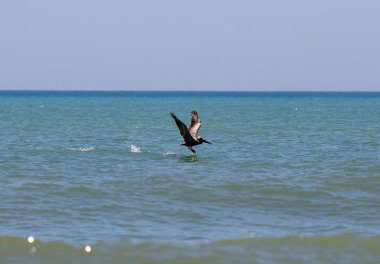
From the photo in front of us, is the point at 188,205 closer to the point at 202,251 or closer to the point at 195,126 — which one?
the point at 202,251

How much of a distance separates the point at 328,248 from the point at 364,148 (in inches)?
789

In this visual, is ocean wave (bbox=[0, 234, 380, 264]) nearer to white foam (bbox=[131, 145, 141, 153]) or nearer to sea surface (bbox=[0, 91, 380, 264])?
sea surface (bbox=[0, 91, 380, 264])

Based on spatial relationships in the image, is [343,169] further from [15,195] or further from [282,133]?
[282,133]

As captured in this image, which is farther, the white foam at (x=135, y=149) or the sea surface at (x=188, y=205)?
the white foam at (x=135, y=149)

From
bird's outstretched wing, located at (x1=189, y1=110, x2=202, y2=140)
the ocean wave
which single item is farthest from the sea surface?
bird's outstretched wing, located at (x1=189, y1=110, x2=202, y2=140)

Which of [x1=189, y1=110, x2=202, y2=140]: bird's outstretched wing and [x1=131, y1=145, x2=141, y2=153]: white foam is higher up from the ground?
[x1=189, y1=110, x2=202, y2=140]: bird's outstretched wing

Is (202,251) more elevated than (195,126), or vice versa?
(195,126)

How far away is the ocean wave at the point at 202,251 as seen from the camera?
41.6 ft

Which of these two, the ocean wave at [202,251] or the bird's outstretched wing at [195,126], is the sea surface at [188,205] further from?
the bird's outstretched wing at [195,126]

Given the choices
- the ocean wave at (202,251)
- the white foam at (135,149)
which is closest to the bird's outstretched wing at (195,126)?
the white foam at (135,149)

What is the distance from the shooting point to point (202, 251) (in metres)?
13.1

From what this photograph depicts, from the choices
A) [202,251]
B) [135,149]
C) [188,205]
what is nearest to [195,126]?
[135,149]

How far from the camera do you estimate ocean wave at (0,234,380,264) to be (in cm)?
1267

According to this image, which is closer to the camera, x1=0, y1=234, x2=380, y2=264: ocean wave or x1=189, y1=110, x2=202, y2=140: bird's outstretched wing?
x1=0, y1=234, x2=380, y2=264: ocean wave
